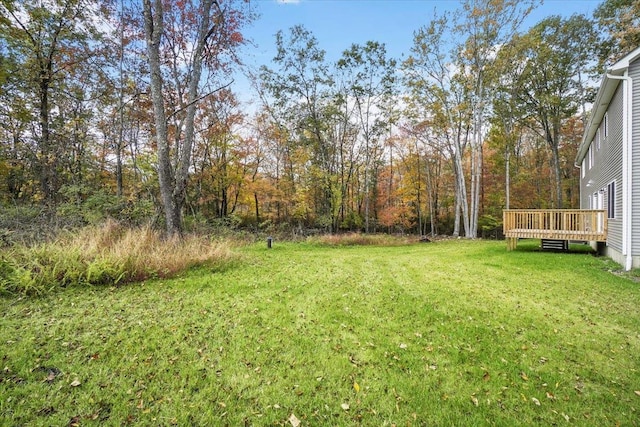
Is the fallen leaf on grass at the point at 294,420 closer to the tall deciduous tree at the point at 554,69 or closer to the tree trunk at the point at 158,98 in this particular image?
the tree trunk at the point at 158,98

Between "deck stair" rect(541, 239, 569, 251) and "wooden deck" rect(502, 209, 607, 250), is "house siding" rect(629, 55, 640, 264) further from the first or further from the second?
"deck stair" rect(541, 239, 569, 251)

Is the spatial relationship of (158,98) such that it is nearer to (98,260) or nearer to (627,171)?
(98,260)

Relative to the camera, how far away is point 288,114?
17.9 meters

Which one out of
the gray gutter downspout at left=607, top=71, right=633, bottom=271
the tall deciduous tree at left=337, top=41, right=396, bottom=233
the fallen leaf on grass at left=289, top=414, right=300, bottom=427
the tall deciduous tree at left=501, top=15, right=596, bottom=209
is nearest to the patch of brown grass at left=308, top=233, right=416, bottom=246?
the tall deciduous tree at left=337, top=41, right=396, bottom=233

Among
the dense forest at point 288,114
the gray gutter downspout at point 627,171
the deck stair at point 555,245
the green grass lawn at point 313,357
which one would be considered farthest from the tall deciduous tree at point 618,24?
the green grass lawn at point 313,357

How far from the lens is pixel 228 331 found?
11.1ft

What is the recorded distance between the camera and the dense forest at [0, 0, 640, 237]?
9.84 m

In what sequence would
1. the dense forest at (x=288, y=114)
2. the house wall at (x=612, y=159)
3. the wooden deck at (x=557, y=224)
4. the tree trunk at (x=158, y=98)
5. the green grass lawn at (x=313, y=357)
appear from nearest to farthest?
the green grass lawn at (x=313, y=357)
the tree trunk at (x=158, y=98)
the house wall at (x=612, y=159)
the wooden deck at (x=557, y=224)
the dense forest at (x=288, y=114)

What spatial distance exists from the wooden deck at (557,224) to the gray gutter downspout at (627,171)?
6.55ft

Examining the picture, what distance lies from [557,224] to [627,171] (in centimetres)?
314

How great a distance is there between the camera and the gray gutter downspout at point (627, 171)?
22.7ft

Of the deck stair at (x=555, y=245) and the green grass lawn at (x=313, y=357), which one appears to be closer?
the green grass lawn at (x=313, y=357)

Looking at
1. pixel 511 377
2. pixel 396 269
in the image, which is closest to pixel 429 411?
pixel 511 377

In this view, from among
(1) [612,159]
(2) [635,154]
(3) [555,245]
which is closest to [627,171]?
(2) [635,154]
